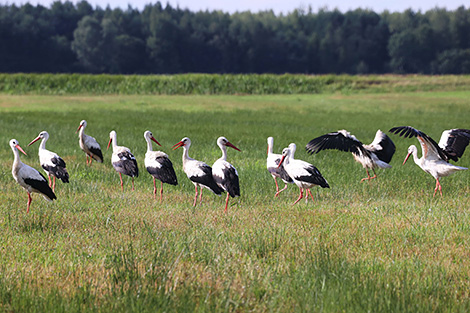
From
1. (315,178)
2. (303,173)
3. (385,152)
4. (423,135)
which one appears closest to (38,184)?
(303,173)

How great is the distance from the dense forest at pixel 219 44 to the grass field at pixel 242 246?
106341 millimetres

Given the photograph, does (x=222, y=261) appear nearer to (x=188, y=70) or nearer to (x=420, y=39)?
(x=188, y=70)

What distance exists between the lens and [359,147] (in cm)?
1074

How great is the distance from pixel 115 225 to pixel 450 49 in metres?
129

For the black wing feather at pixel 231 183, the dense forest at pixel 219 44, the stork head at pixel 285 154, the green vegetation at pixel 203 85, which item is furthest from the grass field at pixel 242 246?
the dense forest at pixel 219 44

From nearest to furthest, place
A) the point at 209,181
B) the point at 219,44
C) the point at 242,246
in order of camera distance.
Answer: the point at 242,246 < the point at 209,181 < the point at 219,44

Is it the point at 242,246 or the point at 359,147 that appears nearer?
the point at 242,246

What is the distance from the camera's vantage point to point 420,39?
12531cm

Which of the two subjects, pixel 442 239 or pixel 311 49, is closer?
pixel 442 239

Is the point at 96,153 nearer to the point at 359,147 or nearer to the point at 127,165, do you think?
the point at 127,165

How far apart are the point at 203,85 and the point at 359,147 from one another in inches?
2125

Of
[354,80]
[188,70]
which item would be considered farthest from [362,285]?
[188,70]

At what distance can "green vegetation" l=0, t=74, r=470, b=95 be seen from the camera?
62.8m

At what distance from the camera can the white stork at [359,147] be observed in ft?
34.1
